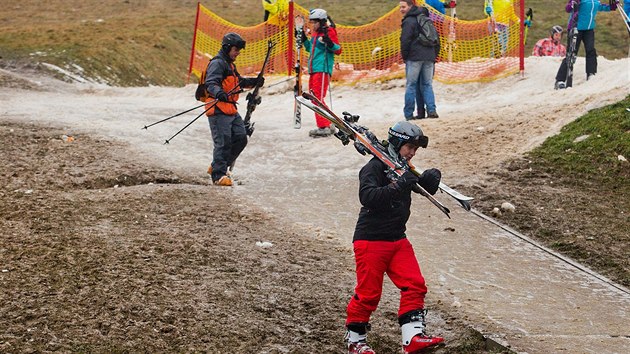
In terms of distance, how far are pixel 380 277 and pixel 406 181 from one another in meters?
0.74

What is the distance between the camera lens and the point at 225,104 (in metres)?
12.6

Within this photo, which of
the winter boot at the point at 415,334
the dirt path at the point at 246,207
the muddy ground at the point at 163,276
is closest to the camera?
the winter boot at the point at 415,334

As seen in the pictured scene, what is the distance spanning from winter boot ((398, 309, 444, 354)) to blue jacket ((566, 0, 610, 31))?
1164 cm

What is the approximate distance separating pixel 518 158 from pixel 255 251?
556cm

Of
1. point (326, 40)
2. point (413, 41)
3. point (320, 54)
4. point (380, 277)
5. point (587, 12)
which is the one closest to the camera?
point (380, 277)

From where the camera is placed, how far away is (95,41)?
28.0 m

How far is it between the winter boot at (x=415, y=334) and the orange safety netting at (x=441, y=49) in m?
13.1

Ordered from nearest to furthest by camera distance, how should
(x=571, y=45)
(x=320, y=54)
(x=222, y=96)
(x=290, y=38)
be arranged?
(x=222, y=96) → (x=320, y=54) → (x=571, y=45) → (x=290, y=38)

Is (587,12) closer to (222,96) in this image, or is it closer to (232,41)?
(232,41)

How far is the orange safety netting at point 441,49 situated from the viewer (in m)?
20.1

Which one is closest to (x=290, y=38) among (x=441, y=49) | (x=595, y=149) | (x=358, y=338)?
(x=441, y=49)

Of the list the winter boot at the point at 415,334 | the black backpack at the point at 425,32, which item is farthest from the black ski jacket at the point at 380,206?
the black backpack at the point at 425,32

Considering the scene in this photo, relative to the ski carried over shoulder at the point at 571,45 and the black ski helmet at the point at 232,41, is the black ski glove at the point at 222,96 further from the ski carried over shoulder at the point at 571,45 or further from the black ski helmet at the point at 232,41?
the ski carried over shoulder at the point at 571,45

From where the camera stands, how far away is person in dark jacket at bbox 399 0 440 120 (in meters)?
16.3
